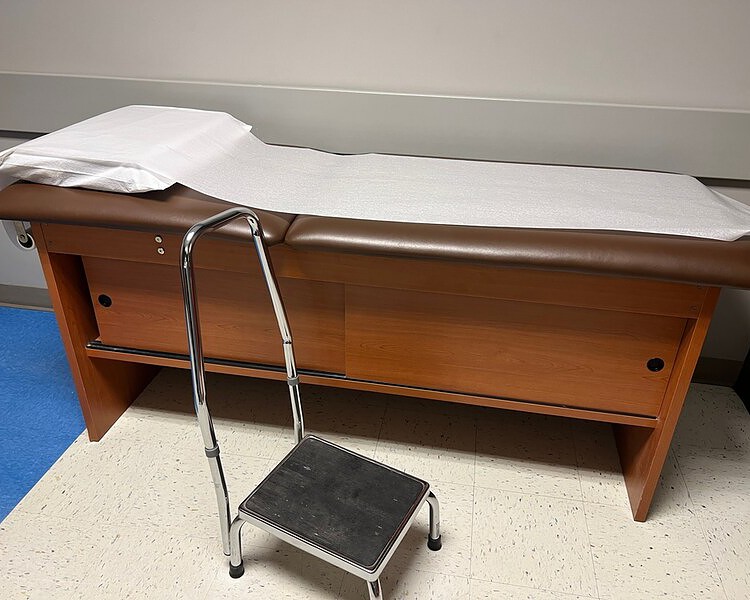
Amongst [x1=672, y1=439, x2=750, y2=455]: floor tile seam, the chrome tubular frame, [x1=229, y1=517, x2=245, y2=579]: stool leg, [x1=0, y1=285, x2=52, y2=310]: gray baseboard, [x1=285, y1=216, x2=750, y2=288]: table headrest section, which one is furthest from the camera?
[x1=0, y1=285, x2=52, y2=310]: gray baseboard

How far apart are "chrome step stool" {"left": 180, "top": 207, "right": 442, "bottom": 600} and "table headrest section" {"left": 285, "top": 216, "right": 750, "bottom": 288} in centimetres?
16

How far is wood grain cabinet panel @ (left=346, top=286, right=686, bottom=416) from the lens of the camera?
1.38m

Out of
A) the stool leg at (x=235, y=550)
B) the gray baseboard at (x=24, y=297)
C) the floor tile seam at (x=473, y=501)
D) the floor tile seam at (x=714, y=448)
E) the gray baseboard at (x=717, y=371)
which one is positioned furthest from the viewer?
the gray baseboard at (x=24, y=297)

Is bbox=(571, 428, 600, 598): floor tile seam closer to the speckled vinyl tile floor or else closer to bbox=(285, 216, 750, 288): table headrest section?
the speckled vinyl tile floor

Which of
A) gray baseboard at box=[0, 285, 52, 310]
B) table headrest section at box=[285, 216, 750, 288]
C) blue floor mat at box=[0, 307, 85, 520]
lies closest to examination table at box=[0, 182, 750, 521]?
table headrest section at box=[285, 216, 750, 288]

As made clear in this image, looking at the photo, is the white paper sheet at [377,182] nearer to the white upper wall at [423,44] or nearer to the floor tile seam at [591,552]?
the white upper wall at [423,44]

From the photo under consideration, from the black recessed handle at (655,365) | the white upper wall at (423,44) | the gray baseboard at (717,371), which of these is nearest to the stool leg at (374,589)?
the black recessed handle at (655,365)

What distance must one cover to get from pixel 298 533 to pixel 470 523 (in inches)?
20.0

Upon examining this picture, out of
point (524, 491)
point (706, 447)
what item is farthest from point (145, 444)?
point (706, 447)

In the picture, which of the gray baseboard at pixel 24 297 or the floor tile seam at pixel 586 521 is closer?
the floor tile seam at pixel 586 521

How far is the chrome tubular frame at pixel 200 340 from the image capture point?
3.53 feet

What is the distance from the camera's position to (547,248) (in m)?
1.23

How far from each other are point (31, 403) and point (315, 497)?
114cm

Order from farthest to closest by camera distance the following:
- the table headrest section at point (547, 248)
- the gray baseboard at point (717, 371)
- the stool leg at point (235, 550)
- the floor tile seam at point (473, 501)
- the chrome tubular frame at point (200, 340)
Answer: the gray baseboard at point (717, 371) < the floor tile seam at point (473, 501) < the stool leg at point (235, 550) < the table headrest section at point (547, 248) < the chrome tubular frame at point (200, 340)
